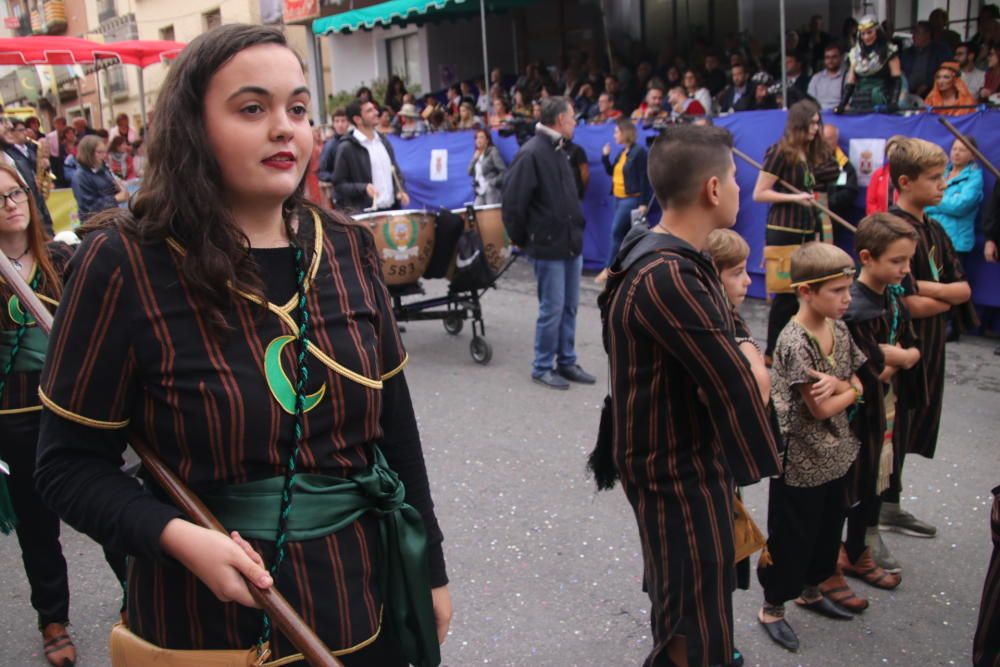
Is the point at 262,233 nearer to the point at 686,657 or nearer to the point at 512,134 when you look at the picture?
the point at 686,657

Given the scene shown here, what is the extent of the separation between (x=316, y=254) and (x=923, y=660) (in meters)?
2.64

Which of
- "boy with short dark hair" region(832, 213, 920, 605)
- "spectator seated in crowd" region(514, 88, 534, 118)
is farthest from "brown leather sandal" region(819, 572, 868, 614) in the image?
"spectator seated in crowd" region(514, 88, 534, 118)

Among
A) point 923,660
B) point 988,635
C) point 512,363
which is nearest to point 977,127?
point 512,363

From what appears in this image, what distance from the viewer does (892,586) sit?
141 inches

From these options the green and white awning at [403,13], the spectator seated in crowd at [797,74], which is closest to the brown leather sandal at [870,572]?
the spectator seated in crowd at [797,74]

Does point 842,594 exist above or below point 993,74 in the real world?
below

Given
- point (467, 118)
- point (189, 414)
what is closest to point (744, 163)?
point (467, 118)

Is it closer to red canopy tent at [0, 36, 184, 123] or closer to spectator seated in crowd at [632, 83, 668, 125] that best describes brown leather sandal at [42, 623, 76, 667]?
spectator seated in crowd at [632, 83, 668, 125]

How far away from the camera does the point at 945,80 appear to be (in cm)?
820

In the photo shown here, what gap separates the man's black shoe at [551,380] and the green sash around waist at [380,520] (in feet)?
15.1

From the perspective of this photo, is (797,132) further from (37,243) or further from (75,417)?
(75,417)

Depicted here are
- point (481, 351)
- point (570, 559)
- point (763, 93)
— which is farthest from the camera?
point (763, 93)

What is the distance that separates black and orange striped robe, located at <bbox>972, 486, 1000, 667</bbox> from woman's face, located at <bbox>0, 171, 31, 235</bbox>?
3.24 meters

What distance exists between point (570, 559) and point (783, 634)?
101cm
